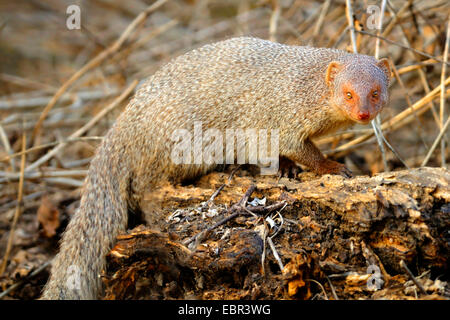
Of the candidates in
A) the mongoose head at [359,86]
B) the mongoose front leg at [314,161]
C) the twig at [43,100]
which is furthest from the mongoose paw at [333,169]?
the twig at [43,100]

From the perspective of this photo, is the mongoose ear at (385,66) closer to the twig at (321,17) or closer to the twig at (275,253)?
the twig at (275,253)

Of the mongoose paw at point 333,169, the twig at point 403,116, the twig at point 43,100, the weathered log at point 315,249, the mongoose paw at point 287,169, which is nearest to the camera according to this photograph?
the weathered log at point 315,249

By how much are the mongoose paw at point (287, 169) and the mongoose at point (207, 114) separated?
50 millimetres

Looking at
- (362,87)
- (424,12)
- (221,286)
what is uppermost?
(424,12)

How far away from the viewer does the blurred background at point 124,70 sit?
4.01 meters

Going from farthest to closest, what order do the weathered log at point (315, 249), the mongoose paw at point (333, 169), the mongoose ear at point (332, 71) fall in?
the mongoose paw at point (333, 169)
the mongoose ear at point (332, 71)
the weathered log at point (315, 249)

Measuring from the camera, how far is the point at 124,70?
5973mm

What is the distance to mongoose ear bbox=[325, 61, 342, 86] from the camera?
302cm

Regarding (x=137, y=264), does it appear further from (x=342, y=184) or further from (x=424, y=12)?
(x=424, y=12)

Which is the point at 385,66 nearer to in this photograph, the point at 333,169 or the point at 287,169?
the point at 333,169

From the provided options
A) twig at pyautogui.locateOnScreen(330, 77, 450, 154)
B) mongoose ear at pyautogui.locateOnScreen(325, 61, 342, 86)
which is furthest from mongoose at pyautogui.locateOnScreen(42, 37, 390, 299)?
twig at pyautogui.locateOnScreen(330, 77, 450, 154)

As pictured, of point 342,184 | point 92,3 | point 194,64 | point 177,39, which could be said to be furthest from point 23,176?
point 92,3

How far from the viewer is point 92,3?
8633mm

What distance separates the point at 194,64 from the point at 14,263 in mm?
2243
